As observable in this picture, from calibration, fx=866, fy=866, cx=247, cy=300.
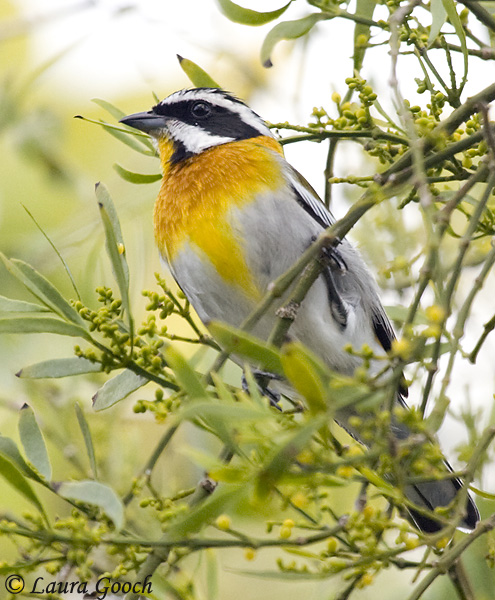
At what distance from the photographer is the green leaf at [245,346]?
1.18 meters

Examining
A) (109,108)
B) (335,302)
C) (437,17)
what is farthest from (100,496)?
(335,302)

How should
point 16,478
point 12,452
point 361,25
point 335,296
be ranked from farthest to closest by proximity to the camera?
point 335,296 → point 361,25 → point 12,452 → point 16,478

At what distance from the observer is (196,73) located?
247cm

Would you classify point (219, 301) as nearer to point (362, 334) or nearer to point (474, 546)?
point (362, 334)

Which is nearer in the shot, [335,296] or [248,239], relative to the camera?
[248,239]

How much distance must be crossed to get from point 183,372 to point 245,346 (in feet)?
0.33

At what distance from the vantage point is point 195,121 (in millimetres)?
3340

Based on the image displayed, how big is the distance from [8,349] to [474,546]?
205cm

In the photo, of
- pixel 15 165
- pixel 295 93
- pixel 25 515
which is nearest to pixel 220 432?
pixel 25 515

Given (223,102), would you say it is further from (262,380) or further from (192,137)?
(262,380)

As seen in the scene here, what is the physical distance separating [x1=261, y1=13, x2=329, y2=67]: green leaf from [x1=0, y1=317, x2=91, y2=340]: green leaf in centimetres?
80

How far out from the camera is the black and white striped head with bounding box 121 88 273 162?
10.7ft

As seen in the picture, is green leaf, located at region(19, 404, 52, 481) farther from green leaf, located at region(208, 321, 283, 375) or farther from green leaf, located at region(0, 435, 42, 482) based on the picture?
green leaf, located at region(208, 321, 283, 375)

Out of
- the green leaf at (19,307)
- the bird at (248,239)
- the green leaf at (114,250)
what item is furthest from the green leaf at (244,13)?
the green leaf at (19,307)
